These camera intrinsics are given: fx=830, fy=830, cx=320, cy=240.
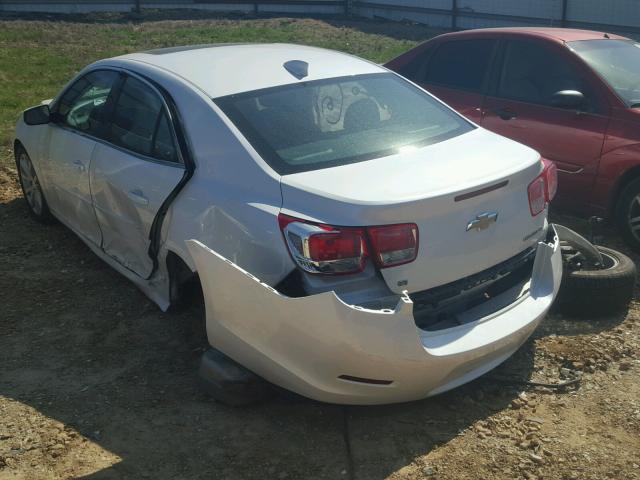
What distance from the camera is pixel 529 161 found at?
415cm

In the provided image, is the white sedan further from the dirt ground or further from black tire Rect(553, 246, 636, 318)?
black tire Rect(553, 246, 636, 318)

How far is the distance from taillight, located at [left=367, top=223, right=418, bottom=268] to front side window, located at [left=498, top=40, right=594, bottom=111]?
339 centimetres

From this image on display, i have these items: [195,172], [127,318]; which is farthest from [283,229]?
[127,318]

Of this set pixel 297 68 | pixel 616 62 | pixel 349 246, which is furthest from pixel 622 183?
pixel 349 246

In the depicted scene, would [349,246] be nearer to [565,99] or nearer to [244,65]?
[244,65]

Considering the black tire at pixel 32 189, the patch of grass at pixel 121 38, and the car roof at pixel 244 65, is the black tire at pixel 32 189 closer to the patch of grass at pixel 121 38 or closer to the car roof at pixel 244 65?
the car roof at pixel 244 65

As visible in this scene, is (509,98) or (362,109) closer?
(362,109)

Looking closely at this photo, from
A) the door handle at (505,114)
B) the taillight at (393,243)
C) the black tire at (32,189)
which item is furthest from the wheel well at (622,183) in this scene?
the black tire at (32,189)

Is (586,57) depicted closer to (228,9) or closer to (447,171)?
(447,171)

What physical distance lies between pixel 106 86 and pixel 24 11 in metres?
18.4

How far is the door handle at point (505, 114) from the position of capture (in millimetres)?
6777

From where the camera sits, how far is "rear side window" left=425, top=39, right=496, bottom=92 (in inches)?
282

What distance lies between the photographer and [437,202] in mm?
3615

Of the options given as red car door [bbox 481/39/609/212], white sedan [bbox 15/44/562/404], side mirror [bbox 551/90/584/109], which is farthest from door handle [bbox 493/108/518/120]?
white sedan [bbox 15/44/562/404]
